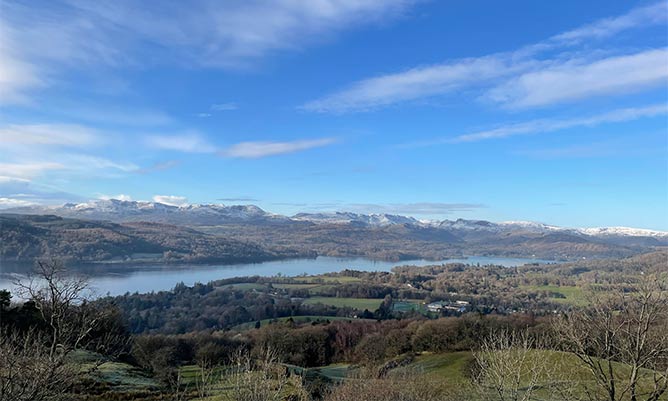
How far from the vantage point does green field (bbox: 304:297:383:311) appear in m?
83.6

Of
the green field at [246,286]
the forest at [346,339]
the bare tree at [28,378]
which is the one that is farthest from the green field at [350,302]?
the bare tree at [28,378]

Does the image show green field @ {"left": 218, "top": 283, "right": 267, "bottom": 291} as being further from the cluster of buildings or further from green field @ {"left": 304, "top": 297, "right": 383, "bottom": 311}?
the cluster of buildings

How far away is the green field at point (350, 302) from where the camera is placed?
8359cm

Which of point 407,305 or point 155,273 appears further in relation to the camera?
point 155,273

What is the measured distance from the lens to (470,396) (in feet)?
74.7

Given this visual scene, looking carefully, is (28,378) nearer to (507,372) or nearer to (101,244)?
(507,372)

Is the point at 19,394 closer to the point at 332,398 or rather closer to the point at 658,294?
the point at 332,398

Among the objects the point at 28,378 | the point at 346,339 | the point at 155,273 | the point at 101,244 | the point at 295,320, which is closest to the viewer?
the point at 28,378

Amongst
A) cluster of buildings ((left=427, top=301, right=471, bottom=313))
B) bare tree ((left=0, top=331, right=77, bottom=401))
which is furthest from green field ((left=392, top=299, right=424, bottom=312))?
bare tree ((left=0, top=331, right=77, bottom=401))

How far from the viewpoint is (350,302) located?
8781cm

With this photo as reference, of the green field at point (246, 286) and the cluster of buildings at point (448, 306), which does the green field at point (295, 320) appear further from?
the green field at point (246, 286)

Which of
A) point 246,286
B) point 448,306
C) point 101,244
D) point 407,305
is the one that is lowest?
point 407,305

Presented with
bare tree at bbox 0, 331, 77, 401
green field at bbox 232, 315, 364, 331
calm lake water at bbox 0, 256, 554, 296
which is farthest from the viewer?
calm lake water at bbox 0, 256, 554, 296

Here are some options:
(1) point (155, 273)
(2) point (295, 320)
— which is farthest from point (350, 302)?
(1) point (155, 273)
